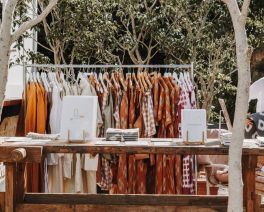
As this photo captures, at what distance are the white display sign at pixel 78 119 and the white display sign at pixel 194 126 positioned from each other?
0.70 metres

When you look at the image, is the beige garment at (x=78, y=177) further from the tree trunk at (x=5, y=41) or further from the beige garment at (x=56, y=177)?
the tree trunk at (x=5, y=41)

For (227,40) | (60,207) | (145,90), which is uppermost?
(227,40)

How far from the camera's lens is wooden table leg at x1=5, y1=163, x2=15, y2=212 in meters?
4.05

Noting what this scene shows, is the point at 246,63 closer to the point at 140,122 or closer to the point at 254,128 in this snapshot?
the point at 140,122

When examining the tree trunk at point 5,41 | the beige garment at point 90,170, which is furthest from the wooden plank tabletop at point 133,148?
the beige garment at point 90,170

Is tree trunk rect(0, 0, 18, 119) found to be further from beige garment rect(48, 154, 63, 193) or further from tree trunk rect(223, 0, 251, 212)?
beige garment rect(48, 154, 63, 193)

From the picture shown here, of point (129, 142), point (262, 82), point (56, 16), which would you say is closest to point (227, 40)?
point (56, 16)

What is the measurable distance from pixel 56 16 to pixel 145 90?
4283mm

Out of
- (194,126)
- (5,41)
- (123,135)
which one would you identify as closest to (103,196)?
(123,135)

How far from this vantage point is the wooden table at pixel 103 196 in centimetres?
398

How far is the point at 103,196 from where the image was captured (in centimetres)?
437

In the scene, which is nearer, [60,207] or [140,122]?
[60,207]

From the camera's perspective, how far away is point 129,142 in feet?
13.9

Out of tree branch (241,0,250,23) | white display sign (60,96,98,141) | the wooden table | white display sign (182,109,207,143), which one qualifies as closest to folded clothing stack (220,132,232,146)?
the wooden table
